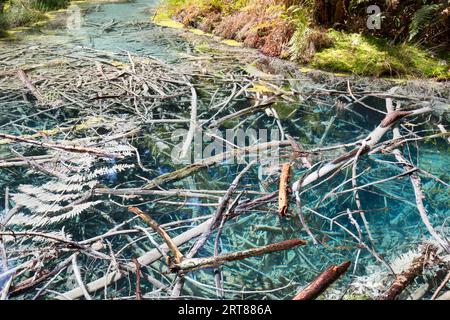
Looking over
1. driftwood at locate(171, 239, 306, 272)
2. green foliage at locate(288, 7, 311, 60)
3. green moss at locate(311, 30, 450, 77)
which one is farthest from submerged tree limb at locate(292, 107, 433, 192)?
green foliage at locate(288, 7, 311, 60)

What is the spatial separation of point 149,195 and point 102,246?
54 centimetres

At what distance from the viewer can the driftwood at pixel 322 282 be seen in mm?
1718

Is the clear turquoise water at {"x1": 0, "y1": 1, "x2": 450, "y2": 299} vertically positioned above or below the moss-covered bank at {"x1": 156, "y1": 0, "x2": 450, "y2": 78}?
below

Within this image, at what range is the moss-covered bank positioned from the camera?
4.94 meters

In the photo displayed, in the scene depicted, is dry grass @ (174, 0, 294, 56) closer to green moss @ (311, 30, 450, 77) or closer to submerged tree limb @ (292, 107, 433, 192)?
green moss @ (311, 30, 450, 77)

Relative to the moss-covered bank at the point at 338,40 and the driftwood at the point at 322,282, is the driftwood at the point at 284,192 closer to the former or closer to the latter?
the driftwood at the point at 322,282

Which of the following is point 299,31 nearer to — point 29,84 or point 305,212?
point 29,84

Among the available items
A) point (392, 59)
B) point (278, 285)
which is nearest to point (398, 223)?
point (278, 285)

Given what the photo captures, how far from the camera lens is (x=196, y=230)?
216 cm

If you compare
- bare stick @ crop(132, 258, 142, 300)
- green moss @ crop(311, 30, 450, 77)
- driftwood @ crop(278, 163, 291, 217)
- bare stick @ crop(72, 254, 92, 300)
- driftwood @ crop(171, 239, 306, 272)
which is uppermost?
green moss @ crop(311, 30, 450, 77)

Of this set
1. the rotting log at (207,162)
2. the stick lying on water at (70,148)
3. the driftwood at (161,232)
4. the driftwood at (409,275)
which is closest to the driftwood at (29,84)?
→ the stick lying on water at (70,148)

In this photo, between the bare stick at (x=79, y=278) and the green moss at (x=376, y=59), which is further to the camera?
the green moss at (x=376, y=59)

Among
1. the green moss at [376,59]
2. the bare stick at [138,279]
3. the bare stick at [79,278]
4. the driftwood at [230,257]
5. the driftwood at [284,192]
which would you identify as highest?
the green moss at [376,59]
